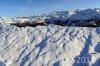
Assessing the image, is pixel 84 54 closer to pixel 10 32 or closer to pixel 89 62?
pixel 89 62

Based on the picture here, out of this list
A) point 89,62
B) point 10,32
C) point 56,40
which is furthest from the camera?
point 10,32

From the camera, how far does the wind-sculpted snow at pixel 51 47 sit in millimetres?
14281

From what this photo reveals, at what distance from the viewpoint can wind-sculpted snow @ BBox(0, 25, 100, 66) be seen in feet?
46.9

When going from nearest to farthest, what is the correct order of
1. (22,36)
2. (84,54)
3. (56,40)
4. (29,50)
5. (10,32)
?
(84,54)
(29,50)
(56,40)
(22,36)
(10,32)

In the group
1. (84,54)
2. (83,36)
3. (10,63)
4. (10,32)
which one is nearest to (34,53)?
(10,63)

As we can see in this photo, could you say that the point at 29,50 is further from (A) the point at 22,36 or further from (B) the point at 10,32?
(B) the point at 10,32

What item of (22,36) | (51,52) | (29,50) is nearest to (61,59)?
(51,52)

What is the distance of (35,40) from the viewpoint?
1809 centimetres

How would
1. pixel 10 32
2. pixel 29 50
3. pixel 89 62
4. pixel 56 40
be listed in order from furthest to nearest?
1. pixel 10 32
2. pixel 56 40
3. pixel 29 50
4. pixel 89 62

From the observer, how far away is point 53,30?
20.5m

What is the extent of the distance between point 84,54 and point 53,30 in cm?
617

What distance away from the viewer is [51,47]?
1645 cm

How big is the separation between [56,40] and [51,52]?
2.24 meters

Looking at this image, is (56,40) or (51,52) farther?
(56,40)
